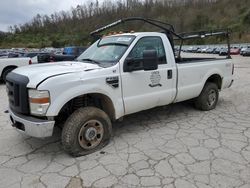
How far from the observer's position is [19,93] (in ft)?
11.7

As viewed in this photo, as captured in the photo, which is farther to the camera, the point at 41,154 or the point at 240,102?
the point at 240,102

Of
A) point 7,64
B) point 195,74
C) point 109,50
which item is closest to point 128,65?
point 109,50

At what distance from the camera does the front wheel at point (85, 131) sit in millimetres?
3662

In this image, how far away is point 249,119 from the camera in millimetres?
5312

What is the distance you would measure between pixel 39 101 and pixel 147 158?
68.5 inches

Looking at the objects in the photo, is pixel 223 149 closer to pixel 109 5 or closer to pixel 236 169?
pixel 236 169

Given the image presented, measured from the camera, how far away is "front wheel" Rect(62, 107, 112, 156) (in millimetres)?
3662

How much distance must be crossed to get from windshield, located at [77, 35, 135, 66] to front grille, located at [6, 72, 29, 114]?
1315mm

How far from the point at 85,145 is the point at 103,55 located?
165 centimetres

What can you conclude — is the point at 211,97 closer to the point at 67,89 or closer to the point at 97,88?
the point at 97,88

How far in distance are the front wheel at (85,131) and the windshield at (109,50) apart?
894mm

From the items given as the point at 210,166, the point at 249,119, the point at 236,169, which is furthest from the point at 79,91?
the point at 249,119

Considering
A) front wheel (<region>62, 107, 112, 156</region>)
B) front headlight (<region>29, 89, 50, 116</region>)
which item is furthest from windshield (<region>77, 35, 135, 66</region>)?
front headlight (<region>29, 89, 50, 116</region>)

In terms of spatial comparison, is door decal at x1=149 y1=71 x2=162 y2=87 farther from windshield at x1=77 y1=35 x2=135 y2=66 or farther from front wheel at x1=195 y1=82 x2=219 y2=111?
front wheel at x1=195 y1=82 x2=219 y2=111
